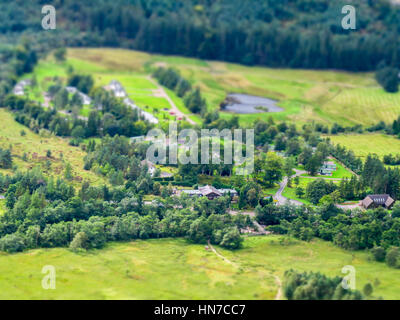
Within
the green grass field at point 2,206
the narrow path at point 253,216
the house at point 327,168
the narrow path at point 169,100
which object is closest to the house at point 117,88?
the narrow path at point 169,100

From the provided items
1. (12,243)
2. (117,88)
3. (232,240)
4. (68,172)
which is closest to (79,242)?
(12,243)

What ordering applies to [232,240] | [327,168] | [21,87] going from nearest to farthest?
[232,240] → [327,168] → [21,87]

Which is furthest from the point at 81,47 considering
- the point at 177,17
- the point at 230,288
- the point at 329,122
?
the point at 230,288

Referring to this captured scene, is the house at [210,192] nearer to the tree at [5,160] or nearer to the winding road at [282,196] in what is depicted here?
the winding road at [282,196]

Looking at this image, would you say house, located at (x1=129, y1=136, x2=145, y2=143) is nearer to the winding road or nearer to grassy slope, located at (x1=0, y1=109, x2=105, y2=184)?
grassy slope, located at (x1=0, y1=109, x2=105, y2=184)

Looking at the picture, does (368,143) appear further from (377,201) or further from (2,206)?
(2,206)

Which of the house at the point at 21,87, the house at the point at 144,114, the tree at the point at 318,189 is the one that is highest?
the house at the point at 21,87
